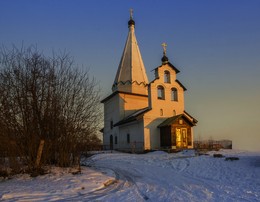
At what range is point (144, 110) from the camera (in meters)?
31.5

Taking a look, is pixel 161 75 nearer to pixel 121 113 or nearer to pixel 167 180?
pixel 121 113

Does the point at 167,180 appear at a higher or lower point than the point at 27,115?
lower

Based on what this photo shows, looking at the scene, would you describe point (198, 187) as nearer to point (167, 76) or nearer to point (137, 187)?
point (137, 187)

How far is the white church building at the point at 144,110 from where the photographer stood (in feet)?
98.5

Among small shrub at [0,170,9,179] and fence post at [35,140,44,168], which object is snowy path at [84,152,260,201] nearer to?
fence post at [35,140,44,168]

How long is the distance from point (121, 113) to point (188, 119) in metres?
9.02

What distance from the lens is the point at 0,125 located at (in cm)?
1138

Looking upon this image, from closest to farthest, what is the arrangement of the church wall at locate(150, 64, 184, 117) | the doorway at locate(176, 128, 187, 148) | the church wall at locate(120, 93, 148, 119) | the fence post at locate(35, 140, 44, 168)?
the fence post at locate(35, 140, 44, 168) < the doorway at locate(176, 128, 187, 148) < the church wall at locate(150, 64, 184, 117) < the church wall at locate(120, 93, 148, 119)

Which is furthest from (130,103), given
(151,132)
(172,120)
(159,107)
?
(172,120)

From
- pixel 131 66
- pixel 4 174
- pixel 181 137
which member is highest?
pixel 131 66

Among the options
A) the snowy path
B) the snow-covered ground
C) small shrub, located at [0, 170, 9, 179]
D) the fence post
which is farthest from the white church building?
small shrub, located at [0, 170, 9, 179]

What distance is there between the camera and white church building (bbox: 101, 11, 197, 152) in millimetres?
30016

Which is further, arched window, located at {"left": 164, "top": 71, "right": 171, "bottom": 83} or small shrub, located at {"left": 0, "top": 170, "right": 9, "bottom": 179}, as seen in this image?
arched window, located at {"left": 164, "top": 71, "right": 171, "bottom": 83}

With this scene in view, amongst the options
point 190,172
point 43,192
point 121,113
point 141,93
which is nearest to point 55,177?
point 43,192
